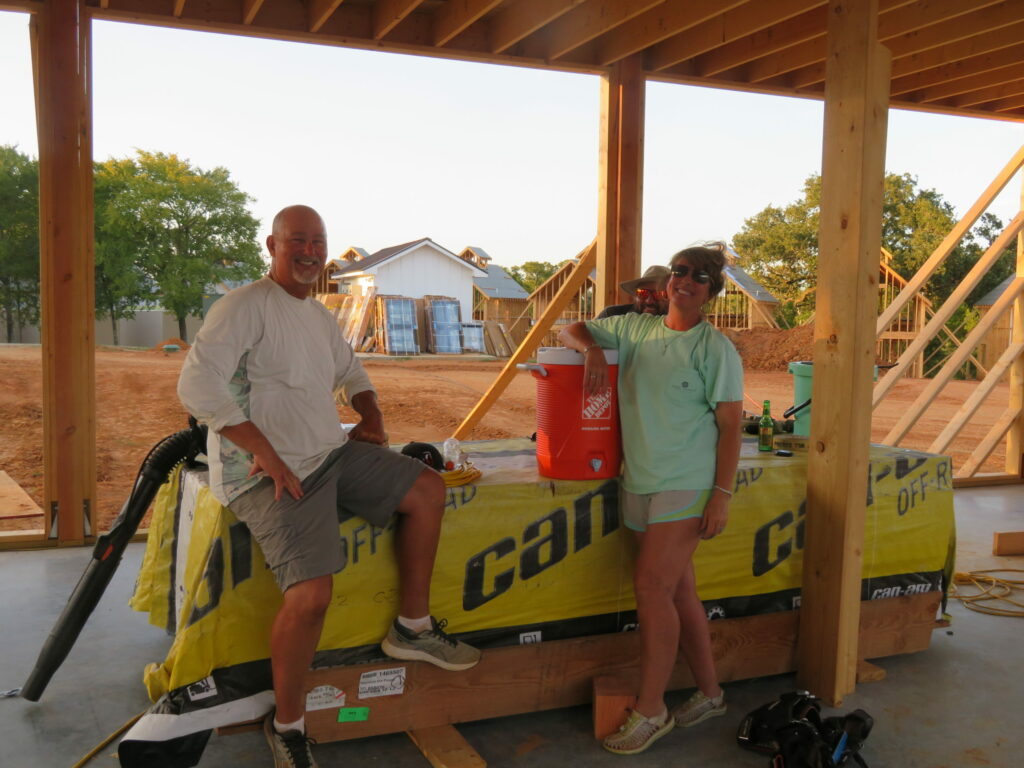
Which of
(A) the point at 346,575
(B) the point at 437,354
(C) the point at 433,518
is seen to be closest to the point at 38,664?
(A) the point at 346,575

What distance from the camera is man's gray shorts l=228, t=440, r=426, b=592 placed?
2.49 m

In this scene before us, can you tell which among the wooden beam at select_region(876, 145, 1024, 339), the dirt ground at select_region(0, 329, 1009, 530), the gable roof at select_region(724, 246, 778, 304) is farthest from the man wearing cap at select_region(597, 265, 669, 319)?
the gable roof at select_region(724, 246, 778, 304)

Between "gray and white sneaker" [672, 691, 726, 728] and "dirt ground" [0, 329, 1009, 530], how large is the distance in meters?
6.61

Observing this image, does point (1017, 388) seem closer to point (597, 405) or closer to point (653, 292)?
point (653, 292)

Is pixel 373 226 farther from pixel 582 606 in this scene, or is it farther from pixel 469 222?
pixel 582 606

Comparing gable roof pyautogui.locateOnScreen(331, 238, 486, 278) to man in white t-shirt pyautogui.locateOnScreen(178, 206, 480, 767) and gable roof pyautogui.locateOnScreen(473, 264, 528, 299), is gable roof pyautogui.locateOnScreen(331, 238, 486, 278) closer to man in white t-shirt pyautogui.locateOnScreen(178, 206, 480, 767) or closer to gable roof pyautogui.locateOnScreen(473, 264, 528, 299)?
gable roof pyautogui.locateOnScreen(473, 264, 528, 299)

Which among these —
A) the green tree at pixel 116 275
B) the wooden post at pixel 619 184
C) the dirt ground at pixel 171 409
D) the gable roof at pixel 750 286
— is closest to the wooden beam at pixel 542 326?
the wooden post at pixel 619 184

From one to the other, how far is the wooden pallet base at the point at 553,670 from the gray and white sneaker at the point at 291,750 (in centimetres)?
20

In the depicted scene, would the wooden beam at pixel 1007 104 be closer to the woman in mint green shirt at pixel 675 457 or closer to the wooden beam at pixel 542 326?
the wooden beam at pixel 542 326

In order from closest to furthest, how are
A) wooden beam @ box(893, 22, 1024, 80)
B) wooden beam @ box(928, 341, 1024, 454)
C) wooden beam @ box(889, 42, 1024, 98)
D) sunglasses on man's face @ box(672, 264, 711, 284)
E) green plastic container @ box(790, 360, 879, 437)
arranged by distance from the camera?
sunglasses on man's face @ box(672, 264, 711, 284), green plastic container @ box(790, 360, 879, 437), wooden beam @ box(893, 22, 1024, 80), wooden beam @ box(889, 42, 1024, 98), wooden beam @ box(928, 341, 1024, 454)

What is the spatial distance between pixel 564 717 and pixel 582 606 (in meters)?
0.40

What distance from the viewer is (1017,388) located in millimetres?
7754

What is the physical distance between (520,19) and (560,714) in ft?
13.5

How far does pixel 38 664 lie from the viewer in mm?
3148
